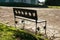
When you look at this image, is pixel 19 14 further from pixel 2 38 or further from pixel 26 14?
pixel 2 38

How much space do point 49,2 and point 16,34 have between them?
31.6 metres

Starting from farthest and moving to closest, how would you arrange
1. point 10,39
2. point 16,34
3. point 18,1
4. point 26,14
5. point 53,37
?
point 18,1
point 26,14
point 53,37
point 16,34
point 10,39

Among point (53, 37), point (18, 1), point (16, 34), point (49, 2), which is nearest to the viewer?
point (16, 34)

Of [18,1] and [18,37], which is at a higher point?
[18,37]

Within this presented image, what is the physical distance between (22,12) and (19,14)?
0.22 meters

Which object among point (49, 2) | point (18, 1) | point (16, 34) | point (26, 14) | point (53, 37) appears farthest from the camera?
point (49, 2)

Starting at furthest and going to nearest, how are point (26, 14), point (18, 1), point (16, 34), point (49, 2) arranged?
point (49, 2) → point (18, 1) → point (26, 14) → point (16, 34)

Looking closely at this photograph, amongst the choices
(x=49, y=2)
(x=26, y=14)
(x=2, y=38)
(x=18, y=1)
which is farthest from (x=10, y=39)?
(x=49, y=2)

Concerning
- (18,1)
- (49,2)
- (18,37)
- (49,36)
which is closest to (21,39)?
(18,37)

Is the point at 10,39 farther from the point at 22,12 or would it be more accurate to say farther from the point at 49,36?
the point at 22,12

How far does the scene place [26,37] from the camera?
7293mm

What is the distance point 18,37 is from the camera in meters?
7.18

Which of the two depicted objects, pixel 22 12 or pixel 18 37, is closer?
pixel 18 37

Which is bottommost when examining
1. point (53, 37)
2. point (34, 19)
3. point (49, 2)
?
point (49, 2)
